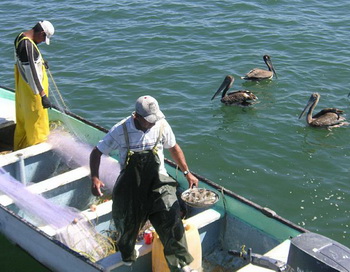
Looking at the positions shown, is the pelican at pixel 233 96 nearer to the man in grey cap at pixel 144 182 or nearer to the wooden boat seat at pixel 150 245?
the wooden boat seat at pixel 150 245

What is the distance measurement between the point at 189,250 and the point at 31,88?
375 centimetres

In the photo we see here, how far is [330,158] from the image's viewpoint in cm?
1162

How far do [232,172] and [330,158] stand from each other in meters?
2.09

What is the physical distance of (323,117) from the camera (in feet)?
41.6

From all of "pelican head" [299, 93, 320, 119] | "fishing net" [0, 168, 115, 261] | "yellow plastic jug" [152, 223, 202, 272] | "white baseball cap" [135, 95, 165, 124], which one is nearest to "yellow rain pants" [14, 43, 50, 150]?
"fishing net" [0, 168, 115, 261]

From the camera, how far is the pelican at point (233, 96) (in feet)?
45.3

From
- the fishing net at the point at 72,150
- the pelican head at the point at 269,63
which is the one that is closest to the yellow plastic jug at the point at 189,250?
the fishing net at the point at 72,150

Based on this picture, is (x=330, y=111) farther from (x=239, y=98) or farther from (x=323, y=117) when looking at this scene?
(x=239, y=98)

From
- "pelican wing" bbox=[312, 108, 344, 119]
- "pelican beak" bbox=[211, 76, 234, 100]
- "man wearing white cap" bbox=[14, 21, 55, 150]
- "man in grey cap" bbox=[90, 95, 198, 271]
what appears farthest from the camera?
"pelican beak" bbox=[211, 76, 234, 100]

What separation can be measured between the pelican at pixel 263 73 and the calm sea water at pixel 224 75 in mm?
292

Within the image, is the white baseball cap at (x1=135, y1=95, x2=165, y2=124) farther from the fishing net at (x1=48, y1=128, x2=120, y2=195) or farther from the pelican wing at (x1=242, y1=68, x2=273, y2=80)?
the pelican wing at (x1=242, y1=68, x2=273, y2=80)

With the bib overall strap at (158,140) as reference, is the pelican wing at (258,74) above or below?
below

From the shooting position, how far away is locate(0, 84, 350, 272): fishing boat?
579 cm

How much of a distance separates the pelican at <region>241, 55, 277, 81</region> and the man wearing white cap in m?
6.59
